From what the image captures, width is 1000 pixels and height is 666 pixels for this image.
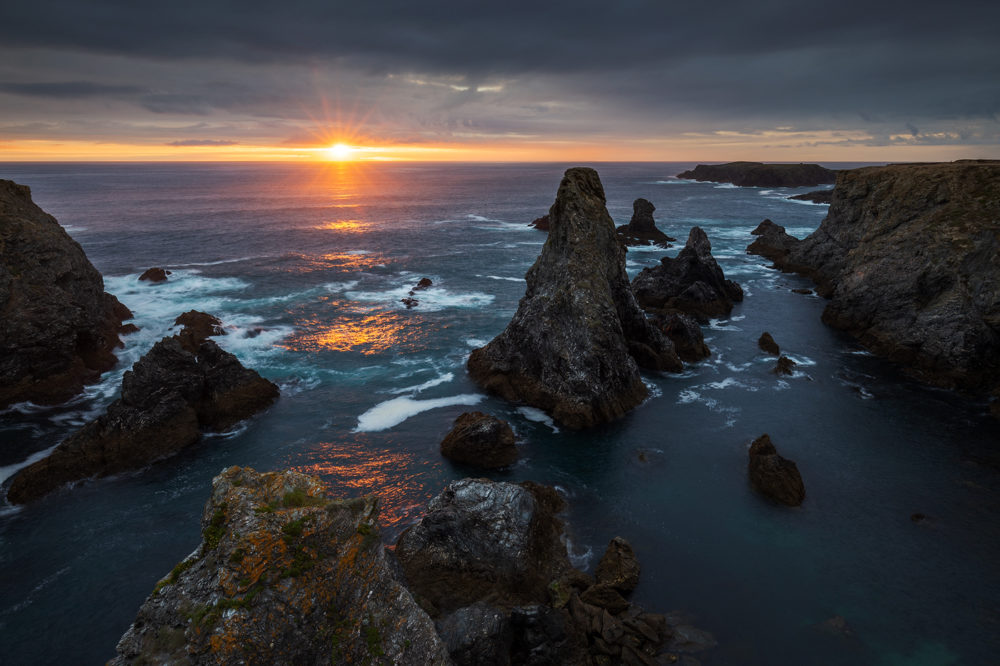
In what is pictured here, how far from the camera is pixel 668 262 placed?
69.7 m

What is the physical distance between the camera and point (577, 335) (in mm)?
41375

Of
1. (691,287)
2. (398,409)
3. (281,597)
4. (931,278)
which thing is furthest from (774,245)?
(281,597)

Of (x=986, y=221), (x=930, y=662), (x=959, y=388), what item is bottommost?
(x=930, y=662)

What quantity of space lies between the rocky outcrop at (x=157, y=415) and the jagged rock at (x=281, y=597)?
27.5 m

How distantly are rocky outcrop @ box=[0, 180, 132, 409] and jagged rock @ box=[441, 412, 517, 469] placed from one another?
33.0 meters

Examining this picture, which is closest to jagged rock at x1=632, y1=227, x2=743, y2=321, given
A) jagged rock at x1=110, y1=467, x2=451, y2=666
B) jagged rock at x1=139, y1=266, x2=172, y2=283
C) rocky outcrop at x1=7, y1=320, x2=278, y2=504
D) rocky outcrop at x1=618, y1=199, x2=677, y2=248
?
rocky outcrop at x1=618, y1=199, x2=677, y2=248

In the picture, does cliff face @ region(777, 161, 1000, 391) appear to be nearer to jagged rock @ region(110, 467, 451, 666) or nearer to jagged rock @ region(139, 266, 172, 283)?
jagged rock @ region(110, 467, 451, 666)

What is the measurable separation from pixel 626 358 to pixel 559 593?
23.8m

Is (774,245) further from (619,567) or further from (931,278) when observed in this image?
(619,567)

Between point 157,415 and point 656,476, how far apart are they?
112ft

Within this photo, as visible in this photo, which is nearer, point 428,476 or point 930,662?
point 930,662

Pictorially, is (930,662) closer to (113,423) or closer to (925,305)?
(925,305)

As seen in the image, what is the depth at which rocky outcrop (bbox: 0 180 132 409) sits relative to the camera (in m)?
40.1

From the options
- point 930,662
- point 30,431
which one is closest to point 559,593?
point 930,662
